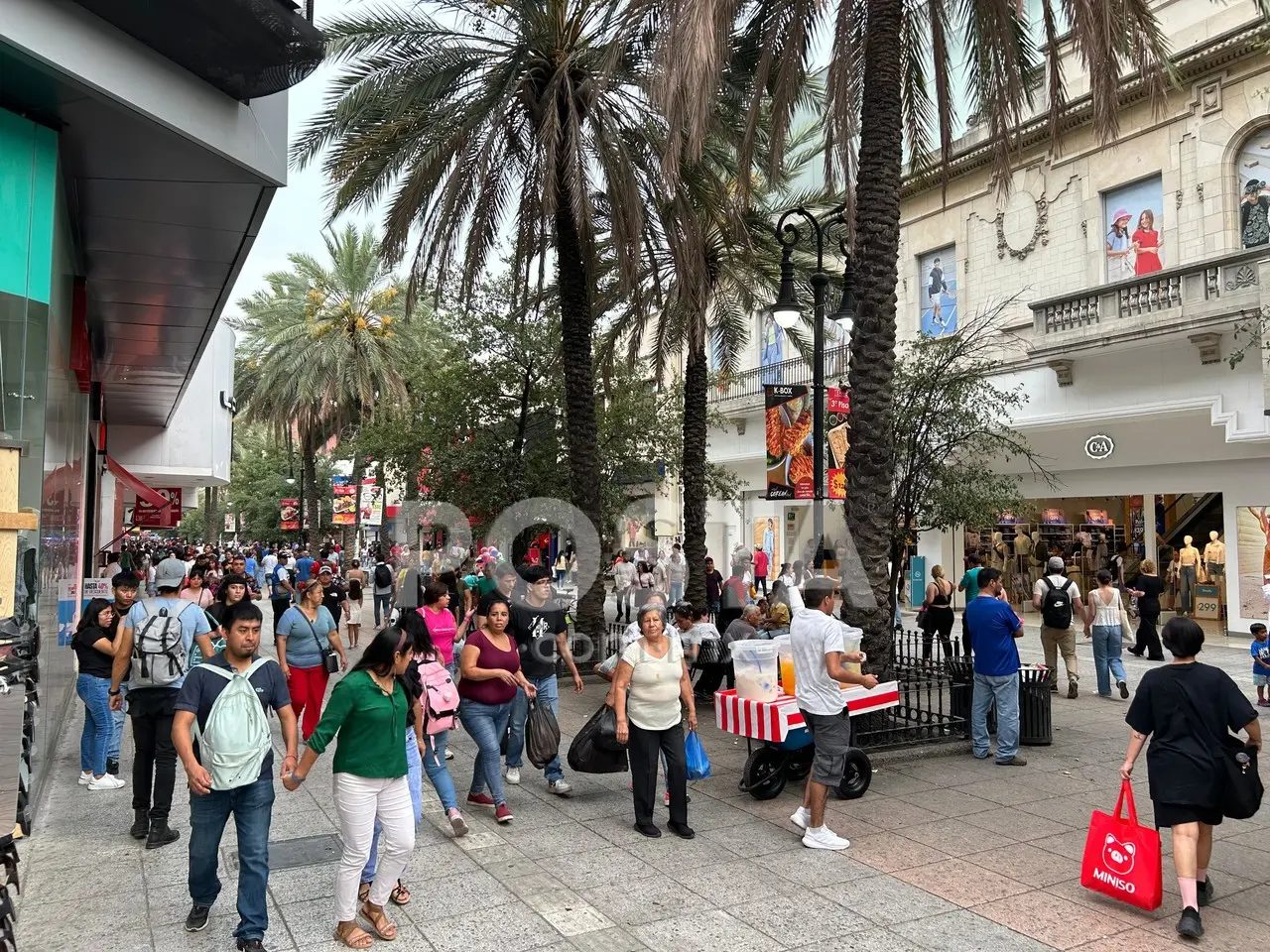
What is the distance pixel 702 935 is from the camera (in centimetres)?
471

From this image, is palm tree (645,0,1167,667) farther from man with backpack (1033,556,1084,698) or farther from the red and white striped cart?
man with backpack (1033,556,1084,698)

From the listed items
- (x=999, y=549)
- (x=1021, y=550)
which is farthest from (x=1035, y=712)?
(x=999, y=549)

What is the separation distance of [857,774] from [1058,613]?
221 inches

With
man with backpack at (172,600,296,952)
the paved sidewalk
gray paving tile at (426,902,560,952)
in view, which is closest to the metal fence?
the paved sidewalk

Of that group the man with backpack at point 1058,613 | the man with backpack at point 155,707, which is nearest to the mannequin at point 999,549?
the man with backpack at point 1058,613

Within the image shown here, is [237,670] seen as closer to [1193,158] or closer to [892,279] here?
[892,279]

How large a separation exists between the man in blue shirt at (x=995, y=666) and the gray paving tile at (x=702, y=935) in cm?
433

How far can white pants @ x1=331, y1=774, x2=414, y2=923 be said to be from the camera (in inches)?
177

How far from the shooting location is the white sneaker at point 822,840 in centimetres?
603

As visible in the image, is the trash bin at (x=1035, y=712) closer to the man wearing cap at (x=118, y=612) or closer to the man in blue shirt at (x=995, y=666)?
the man in blue shirt at (x=995, y=666)

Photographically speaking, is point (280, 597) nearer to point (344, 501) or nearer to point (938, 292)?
point (938, 292)

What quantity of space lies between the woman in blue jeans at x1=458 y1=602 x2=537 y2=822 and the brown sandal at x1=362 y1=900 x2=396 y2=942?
1858 mm

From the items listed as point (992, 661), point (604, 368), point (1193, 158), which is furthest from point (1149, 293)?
point (992, 661)

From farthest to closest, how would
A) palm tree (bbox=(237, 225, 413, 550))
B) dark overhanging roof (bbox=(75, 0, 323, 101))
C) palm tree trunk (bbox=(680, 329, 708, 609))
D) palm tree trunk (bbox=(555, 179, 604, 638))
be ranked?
palm tree (bbox=(237, 225, 413, 550)) < palm tree trunk (bbox=(680, 329, 708, 609)) < palm tree trunk (bbox=(555, 179, 604, 638)) < dark overhanging roof (bbox=(75, 0, 323, 101))
